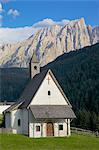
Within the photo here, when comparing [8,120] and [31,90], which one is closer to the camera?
[31,90]

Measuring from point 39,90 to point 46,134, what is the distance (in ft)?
20.7

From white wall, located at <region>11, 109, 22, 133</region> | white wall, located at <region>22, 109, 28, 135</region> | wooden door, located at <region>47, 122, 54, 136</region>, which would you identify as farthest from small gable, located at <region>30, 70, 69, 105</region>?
white wall, located at <region>11, 109, 22, 133</region>

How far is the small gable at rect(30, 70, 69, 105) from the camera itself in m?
57.0

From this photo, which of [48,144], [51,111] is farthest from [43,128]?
[48,144]

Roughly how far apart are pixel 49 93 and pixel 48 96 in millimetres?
457

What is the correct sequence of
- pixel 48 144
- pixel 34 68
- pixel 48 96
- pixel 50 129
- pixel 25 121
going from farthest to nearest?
pixel 34 68
pixel 48 96
pixel 25 121
pixel 50 129
pixel 48 144

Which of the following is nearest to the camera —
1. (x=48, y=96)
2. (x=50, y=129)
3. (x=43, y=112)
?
A: (x=43, y=112)

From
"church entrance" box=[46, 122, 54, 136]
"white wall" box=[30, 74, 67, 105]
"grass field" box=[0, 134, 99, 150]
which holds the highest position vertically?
"white wall" box=[30, 74, 67, 105]

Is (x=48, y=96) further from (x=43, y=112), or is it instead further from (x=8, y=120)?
(x=8, y=120)

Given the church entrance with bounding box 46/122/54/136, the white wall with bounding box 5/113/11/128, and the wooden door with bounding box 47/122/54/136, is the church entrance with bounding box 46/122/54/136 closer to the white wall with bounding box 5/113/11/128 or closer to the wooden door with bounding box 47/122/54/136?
the wooden door with bounding box 47/122/54/136

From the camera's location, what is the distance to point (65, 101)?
58062mm

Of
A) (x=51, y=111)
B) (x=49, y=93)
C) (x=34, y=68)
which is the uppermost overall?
(x=34, y=68)

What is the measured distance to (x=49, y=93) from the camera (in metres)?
57.7

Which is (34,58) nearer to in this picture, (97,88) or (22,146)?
(22,146)
